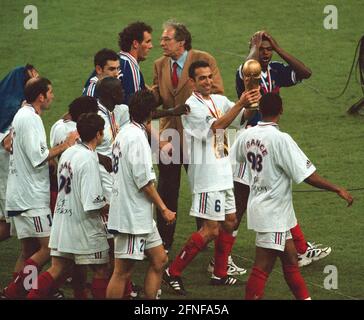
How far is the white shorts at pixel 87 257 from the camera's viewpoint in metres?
8.87

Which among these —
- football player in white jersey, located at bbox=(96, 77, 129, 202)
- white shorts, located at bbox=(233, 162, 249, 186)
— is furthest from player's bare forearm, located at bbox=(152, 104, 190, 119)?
white shorts, located at bbox=(233, 162, 249, 186)

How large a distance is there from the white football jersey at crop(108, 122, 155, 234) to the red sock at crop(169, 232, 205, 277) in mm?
996

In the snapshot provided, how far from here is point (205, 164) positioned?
32.3 feet

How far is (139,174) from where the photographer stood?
8688 mm

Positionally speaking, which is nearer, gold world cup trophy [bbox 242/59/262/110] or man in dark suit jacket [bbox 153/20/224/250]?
gold world cup trophy [bbox 242/59/262/110]

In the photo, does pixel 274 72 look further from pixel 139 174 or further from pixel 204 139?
pixel 139 174

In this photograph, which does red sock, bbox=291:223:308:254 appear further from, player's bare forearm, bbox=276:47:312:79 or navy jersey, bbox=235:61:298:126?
player's bare forearm, bbox=276:47:312:79

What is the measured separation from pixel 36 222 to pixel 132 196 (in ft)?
3.11

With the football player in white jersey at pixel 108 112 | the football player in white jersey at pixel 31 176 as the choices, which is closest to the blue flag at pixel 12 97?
the football player in white jersey at pixel 31 176

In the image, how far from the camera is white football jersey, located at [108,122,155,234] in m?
8.71
